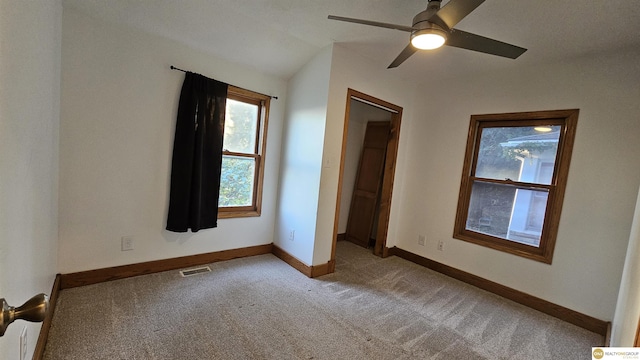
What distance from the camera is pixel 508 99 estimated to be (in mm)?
2754

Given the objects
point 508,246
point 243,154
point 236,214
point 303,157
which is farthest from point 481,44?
point 236,214

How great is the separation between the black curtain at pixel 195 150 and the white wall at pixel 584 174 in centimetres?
280

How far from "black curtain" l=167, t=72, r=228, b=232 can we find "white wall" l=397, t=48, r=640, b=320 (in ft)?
9.19

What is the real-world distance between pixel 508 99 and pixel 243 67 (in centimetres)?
286

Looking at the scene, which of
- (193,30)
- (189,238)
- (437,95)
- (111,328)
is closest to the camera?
(111,328)

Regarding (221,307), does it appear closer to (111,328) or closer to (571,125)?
(111,328)

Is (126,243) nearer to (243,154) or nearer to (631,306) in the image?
(243,154)

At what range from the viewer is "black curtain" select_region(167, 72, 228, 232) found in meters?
2.51

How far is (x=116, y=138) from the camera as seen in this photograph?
7.40ft

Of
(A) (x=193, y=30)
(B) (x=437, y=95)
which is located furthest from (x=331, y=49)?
(B) (x=437, y=95)

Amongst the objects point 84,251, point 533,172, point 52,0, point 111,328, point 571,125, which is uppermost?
point 52,0

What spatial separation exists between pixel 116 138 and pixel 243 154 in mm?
1183

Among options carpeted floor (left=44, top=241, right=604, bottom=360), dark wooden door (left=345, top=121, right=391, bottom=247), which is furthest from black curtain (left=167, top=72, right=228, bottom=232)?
dark wooden door (left=345, top=121, right=391, bottom=247)

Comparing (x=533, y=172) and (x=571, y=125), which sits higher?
(x=571, y=125)
